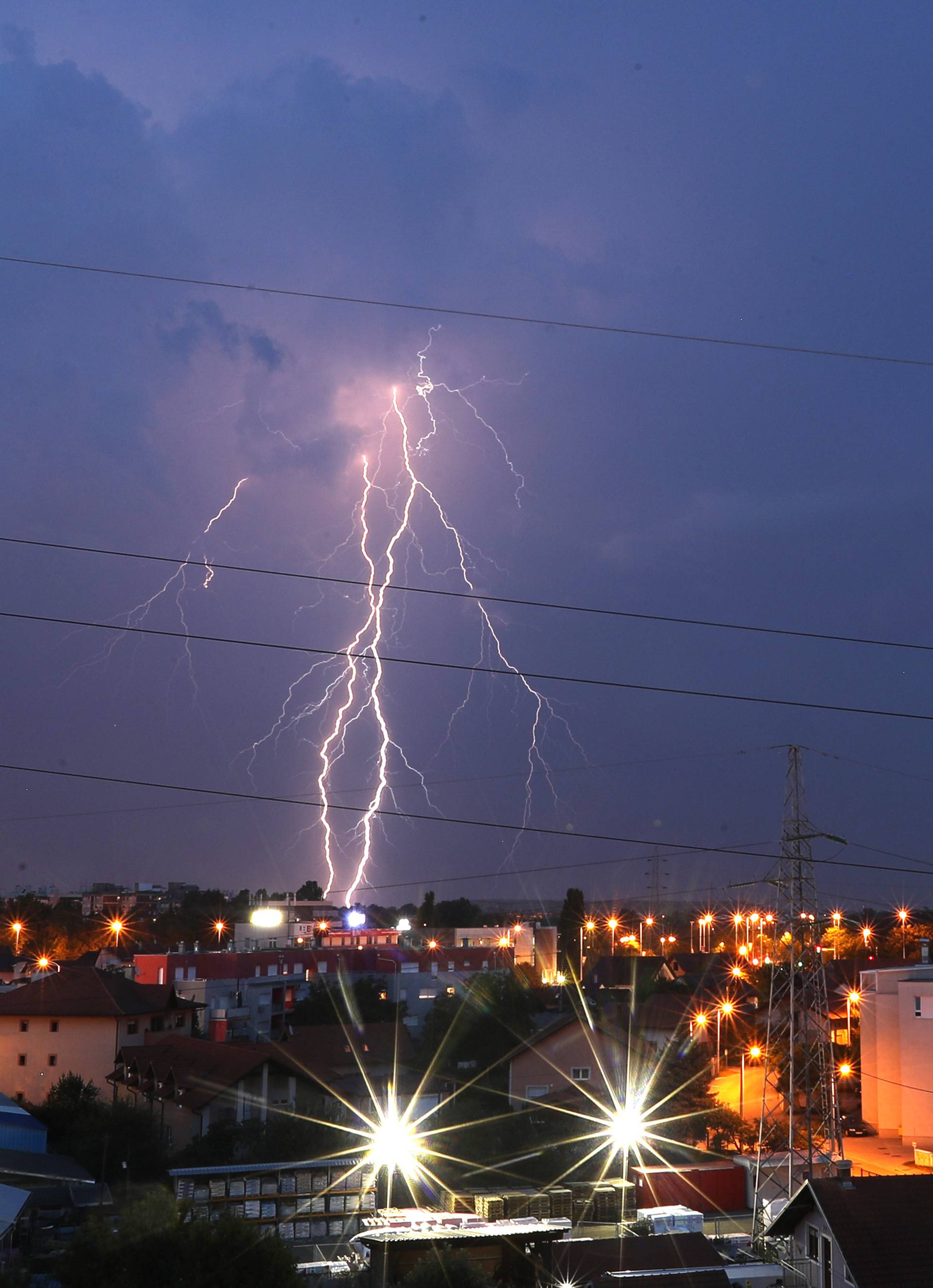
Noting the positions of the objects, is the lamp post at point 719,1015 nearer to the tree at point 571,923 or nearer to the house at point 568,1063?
the house at point 568,1063

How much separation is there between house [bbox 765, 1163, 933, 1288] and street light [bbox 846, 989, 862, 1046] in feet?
52.7

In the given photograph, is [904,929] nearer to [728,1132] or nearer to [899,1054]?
[899,1054]

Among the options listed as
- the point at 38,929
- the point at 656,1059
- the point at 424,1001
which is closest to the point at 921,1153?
the point at 656,1059

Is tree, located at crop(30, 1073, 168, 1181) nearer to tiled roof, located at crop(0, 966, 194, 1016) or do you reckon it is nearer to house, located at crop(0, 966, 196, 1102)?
house, located at crop(0, 966, 196, 1102)

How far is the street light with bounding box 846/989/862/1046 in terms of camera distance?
1137 inches

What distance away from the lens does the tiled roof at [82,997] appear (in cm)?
2623

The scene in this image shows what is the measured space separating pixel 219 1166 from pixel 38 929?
159 feet

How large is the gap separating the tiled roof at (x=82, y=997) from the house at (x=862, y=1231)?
18.1 m

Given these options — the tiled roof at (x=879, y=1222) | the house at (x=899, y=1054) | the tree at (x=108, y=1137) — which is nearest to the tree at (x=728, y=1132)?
the house at (x=899, y=1054)

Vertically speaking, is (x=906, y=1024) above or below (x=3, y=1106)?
above

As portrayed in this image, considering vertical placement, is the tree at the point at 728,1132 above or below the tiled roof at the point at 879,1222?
below

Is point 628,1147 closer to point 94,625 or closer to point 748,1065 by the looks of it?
point 94,625

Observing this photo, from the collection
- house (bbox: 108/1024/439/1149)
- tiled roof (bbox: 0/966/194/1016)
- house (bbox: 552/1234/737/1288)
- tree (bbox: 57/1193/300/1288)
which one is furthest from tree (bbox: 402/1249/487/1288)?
tiled roof (bbox: 0/966/194/1016)

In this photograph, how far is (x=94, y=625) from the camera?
37.3 ft
